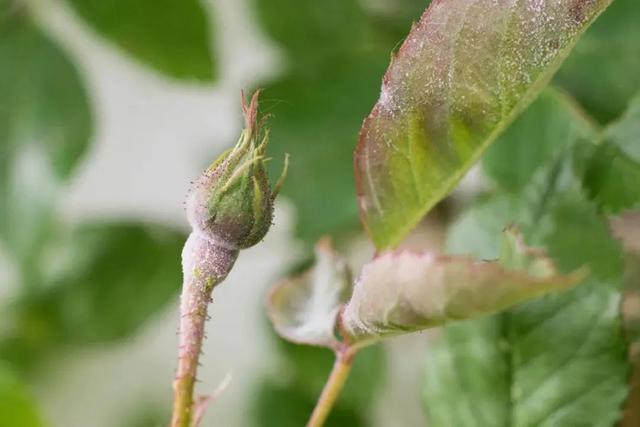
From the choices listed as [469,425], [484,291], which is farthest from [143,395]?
[484,291]

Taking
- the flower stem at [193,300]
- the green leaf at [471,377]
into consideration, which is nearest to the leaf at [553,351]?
the green leaf at [471,377]

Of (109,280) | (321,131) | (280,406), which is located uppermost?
(321,131)


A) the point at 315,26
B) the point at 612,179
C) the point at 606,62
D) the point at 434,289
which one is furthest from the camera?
the point at 315,26

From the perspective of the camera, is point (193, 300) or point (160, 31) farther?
point (160, 31)

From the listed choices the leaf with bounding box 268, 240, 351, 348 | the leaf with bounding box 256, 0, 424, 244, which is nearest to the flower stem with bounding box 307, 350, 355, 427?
the leaf with bounding box 268, 240, 351, 348

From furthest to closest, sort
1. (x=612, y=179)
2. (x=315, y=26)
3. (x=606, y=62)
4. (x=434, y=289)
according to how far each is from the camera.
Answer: (x=315, y=26), (x=606, y=62), (x=612, y=179), (x=434, y=289)

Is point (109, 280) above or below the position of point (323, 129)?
below

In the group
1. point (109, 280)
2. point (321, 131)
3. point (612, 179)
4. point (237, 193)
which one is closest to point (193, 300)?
point (237, 193)

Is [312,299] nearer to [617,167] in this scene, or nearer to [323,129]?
[617,167]
